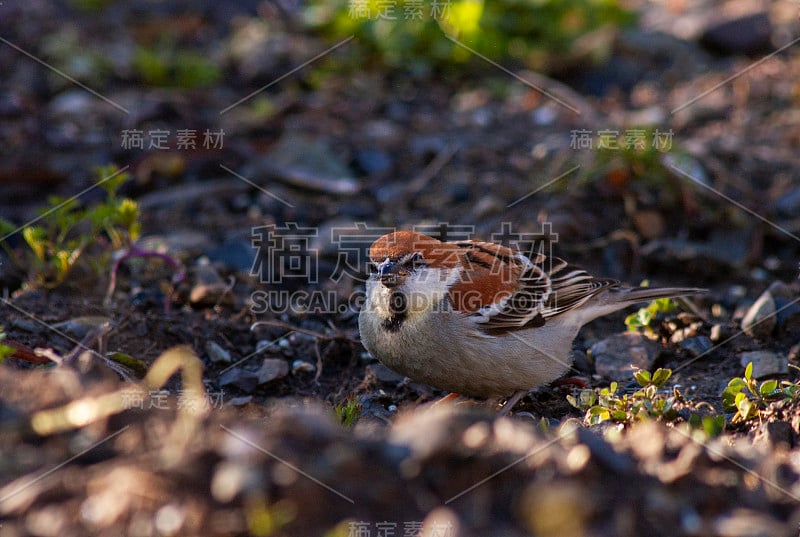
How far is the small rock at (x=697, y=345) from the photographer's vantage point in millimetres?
5117

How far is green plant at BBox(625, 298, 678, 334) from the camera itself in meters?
5.16

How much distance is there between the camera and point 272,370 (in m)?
4.95

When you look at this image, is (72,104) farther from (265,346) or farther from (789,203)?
(789,203)

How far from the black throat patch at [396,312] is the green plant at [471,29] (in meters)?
4.58

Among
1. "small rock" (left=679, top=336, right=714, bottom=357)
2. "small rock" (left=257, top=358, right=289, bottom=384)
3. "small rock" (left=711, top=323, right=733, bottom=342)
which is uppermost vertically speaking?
"small rock" (left=711, top=323, right=733, bottom=342)

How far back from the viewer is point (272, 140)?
7594mm

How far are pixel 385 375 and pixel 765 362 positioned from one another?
210 cm

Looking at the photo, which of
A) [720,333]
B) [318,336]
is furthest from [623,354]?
[318,336]

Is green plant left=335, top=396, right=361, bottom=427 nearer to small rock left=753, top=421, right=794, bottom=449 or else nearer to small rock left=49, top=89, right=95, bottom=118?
small rock left=753, top=421, right=794, bottom=449

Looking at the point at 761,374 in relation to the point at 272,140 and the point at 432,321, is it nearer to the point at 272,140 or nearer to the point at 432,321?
the point at 432,321

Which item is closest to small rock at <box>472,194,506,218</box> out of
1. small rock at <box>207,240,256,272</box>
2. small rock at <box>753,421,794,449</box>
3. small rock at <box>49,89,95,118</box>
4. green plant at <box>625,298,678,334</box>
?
green plant at <box>625,298,678,334</box>

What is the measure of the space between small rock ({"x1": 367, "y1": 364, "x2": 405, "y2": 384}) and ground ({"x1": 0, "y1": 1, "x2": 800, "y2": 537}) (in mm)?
34

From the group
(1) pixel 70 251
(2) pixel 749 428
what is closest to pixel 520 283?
(2) pixel 749 428

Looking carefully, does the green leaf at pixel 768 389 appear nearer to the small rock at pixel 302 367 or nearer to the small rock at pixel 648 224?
the small rock at pixel 302 367
